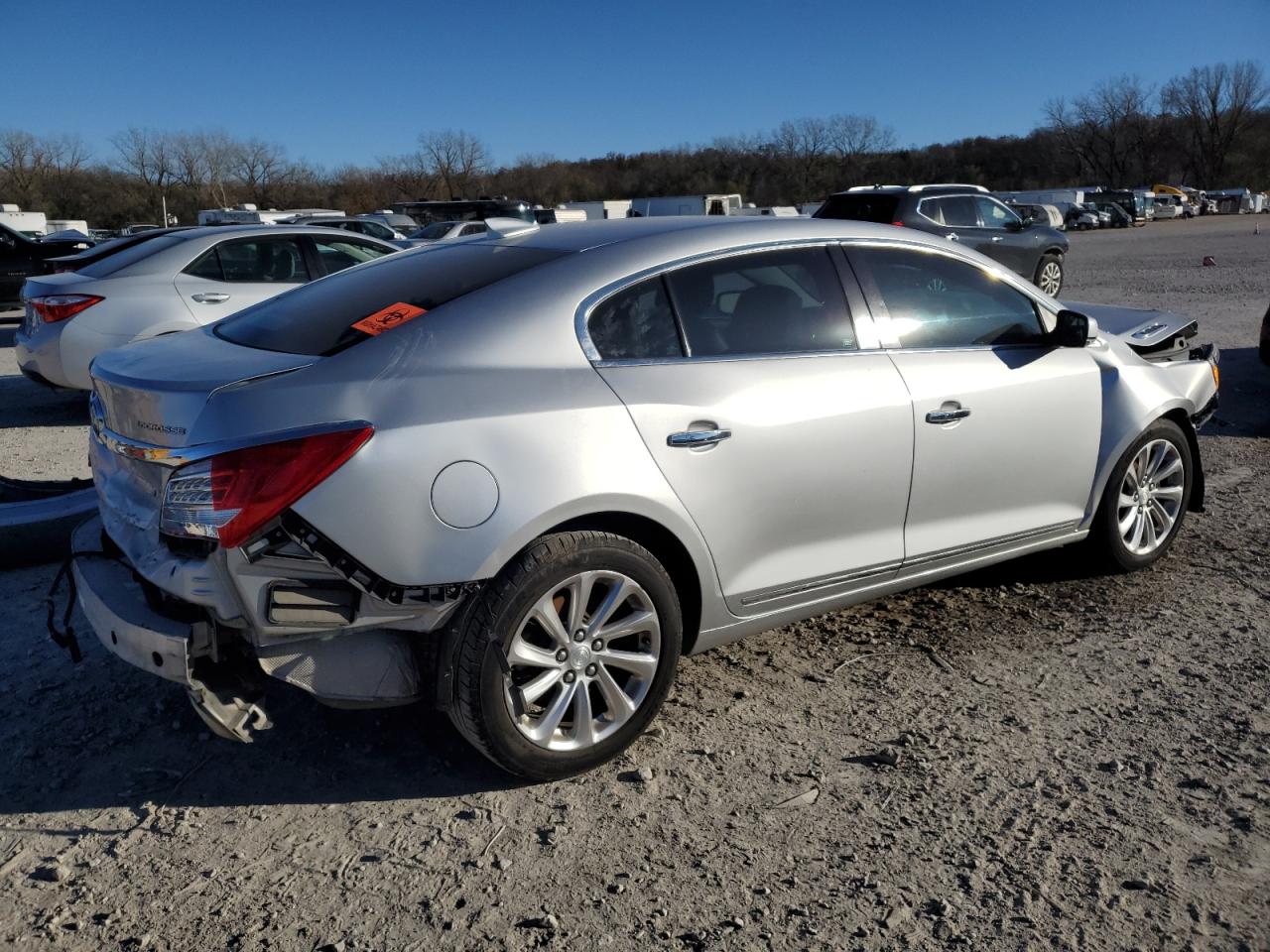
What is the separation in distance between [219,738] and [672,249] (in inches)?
85.7

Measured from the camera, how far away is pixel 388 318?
3227 mm

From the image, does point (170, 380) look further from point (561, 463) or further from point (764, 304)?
point (764, 304)

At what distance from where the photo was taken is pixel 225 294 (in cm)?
845

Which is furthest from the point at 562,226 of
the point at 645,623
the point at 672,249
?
the point at 645,623

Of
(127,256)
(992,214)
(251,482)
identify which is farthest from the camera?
(992,214)

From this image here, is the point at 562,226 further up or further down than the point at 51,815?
further up

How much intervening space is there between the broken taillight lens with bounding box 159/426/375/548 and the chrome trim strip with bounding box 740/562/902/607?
143cm

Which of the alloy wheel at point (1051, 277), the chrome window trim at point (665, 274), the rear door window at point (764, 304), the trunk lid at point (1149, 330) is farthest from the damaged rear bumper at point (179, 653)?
the alloy wheel at point (1051, 277)

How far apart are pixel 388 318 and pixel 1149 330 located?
13.3 feet

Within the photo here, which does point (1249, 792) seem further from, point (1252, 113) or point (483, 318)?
point (1252, 113)

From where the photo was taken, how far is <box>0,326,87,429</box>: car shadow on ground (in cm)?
878

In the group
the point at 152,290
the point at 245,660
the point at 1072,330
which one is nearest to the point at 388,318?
the point at 245,660

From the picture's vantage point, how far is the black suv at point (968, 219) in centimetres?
1556

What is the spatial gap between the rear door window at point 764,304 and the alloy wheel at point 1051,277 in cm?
1499
